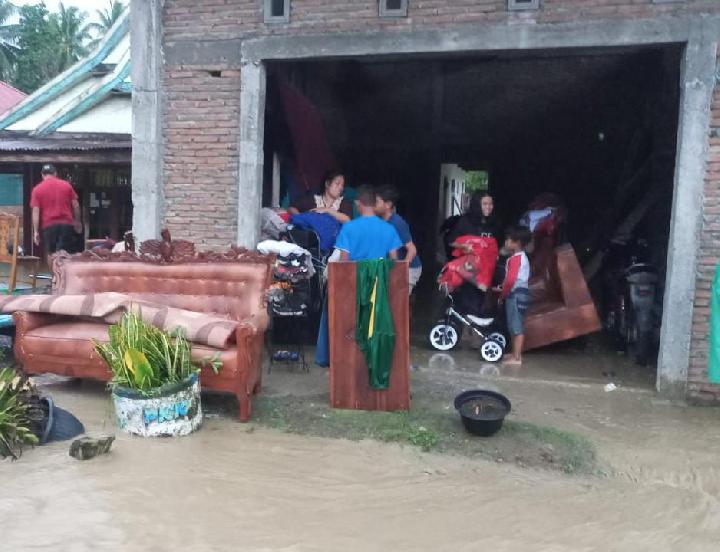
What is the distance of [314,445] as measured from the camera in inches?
182

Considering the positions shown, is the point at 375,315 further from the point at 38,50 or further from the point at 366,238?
the point at 38,50

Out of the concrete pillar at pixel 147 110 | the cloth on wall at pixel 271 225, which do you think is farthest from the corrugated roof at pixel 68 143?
the cloth on wall at pixel 271 225

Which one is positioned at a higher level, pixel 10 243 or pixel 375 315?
pixel 10 243

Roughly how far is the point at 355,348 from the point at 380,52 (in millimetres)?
2867

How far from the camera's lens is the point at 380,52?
6.23 m

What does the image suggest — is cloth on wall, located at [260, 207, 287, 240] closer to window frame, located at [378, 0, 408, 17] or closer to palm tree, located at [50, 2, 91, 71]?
window frame, located at [378, 0, 408, 17]

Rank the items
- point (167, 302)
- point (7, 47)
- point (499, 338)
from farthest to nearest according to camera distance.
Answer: point (7, 47)
point (499, 338)
point (167, 302)

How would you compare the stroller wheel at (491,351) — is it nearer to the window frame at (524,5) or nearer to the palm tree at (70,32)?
the window frame at (524,5)

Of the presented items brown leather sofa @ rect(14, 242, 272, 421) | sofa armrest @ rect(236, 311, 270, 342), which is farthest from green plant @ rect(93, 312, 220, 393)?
sofa armrest @ rect(236, 311, 270, 342)

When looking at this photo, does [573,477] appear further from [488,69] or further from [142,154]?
[488,69]

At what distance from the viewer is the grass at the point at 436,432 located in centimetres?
448

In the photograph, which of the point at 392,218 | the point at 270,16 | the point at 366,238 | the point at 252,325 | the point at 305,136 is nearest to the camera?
the point at 252,325

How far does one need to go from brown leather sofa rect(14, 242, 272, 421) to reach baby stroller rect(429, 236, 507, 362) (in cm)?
234

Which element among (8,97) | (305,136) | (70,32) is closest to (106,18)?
(70,32)
